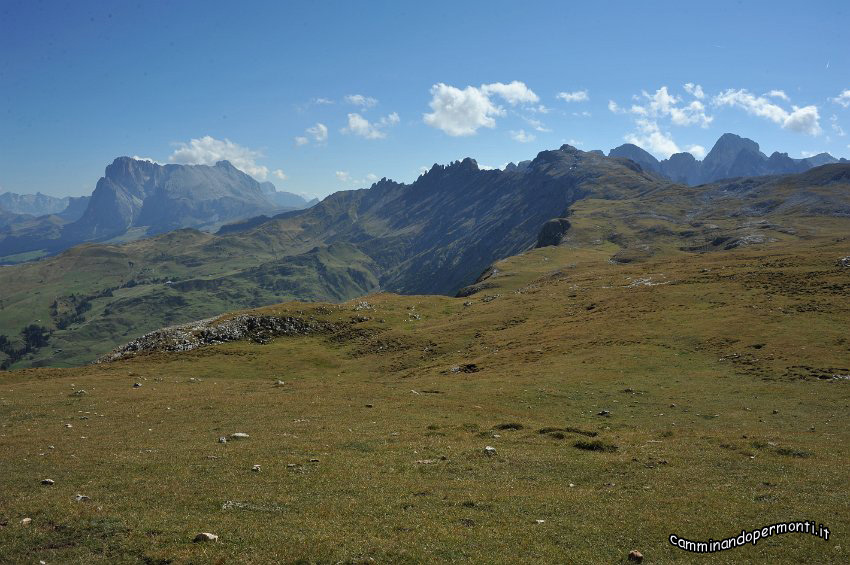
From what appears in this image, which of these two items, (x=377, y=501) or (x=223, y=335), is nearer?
(x=377, y=501)

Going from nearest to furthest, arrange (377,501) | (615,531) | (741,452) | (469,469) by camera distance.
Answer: (615,531) < (377,501) < (469,469) < (741,452)

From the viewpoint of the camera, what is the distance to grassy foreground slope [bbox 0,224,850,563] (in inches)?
650

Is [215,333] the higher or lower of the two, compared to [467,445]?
lower

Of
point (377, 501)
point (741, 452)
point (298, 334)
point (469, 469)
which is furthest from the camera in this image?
point (298, 334)

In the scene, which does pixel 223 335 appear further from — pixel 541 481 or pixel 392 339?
pixel 541 481

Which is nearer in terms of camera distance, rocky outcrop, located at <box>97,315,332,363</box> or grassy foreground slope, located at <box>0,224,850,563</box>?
grassy foreground slope, located at <box>0,224,850,563</box>

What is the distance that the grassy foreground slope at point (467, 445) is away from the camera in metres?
16.5

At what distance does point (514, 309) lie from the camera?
9144 cm

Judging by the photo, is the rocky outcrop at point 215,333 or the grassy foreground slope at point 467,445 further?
the rocky outcrop at point 215,333

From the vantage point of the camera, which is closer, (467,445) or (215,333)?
→ (467,445)

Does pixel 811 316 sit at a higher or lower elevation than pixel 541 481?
higher

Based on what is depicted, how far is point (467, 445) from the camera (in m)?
28.8

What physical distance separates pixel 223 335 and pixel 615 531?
244ft

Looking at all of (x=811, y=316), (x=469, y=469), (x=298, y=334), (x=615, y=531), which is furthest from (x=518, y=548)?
(x=298, y=334)
